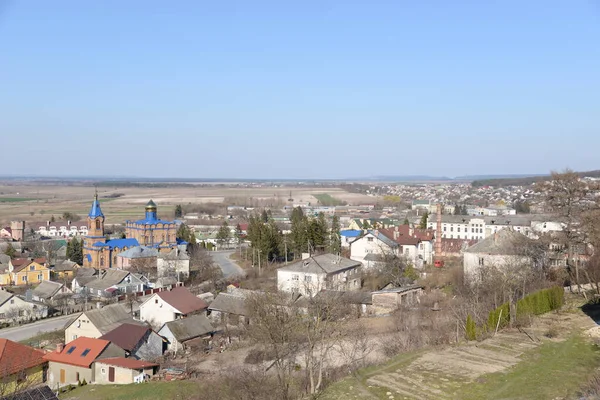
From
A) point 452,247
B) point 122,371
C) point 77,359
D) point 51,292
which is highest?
point 452,247

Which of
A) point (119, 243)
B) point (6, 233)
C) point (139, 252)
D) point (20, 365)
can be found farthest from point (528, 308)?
point (6, 233)

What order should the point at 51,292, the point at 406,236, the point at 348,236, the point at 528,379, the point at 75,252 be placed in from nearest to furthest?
the point at 528,379 → the point at 51,292 → the point at 406,236 → the point at 75,252 → the point at 348,236

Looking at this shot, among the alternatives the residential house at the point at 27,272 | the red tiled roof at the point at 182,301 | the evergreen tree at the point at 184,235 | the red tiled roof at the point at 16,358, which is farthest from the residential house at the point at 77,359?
the evergreen tree at the point at 184,235

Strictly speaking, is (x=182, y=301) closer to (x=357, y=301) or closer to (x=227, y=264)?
(x=357, y=301)

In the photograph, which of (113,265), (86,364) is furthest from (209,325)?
(113,265)

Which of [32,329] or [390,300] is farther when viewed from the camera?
[32,329]

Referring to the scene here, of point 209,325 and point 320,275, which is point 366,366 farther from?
point 320,275

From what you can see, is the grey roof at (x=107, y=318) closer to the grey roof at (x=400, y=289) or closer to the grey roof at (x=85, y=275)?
the grey roof at (x=85, y=275)
